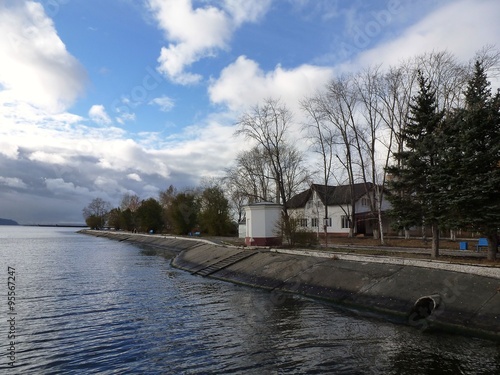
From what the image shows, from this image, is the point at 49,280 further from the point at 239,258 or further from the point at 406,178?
the point at 406,178

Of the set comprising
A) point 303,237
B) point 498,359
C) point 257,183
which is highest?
point 257,183

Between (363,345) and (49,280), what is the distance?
2050 cm

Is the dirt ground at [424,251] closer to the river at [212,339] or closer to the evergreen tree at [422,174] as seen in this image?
the evergreen tree at [422,174]

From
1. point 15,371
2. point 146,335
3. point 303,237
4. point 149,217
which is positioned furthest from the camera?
point 149,217

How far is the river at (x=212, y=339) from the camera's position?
976 cm

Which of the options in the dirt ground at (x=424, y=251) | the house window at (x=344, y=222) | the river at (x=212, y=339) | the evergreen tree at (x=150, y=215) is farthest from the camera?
the evergreen tree at (x=150, y=215)

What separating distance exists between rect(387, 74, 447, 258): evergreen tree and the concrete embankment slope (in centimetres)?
310

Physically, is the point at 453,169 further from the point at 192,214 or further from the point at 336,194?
the point at 192,214

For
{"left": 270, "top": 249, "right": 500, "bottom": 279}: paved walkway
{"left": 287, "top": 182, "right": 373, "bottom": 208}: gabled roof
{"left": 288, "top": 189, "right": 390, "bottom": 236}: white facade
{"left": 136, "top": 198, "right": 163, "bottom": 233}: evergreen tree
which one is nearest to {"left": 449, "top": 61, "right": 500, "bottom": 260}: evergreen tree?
{"left": 270, "top": 249, "right": 500, "bottom": 279}: paved walkway

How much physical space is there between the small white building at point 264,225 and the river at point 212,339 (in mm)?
11690

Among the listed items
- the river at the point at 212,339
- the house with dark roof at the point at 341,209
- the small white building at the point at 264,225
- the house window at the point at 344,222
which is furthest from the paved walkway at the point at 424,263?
the house window at the point at 344,222

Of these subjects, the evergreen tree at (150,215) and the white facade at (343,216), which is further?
the evergreen tree at (150,215)

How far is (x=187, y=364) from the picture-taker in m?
9.91

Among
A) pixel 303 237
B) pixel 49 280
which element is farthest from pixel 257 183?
pixel 49 280
